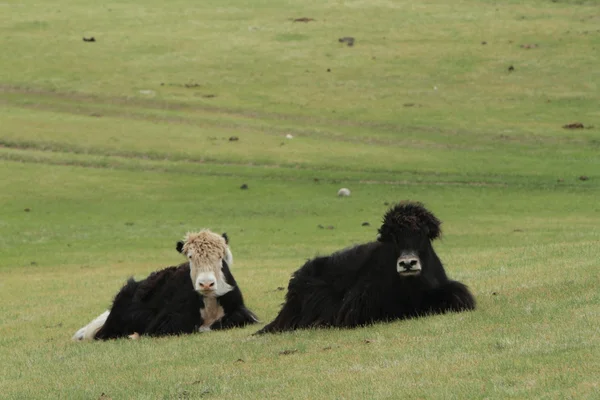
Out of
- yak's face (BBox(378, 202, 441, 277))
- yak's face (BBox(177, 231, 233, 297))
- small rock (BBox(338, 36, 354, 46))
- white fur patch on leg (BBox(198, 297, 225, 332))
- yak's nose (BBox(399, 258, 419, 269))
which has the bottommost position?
white fur patch on leg (BBox(198, 297, 225, 332))

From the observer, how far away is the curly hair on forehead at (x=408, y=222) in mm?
11209

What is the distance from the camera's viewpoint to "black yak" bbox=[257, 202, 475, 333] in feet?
36.2

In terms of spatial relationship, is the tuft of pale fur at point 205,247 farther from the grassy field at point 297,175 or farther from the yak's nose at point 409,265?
the yak's nose at point 409,265

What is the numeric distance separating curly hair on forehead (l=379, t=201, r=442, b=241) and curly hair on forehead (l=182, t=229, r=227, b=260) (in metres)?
2.65

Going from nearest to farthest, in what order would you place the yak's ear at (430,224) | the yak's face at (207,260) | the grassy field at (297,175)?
the grassy field at (297,175) → the yak's ear at (430,224) → the yak's face at (207,260)

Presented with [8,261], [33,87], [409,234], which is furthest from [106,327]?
[33,87]

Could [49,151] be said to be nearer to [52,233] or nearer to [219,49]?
[52,233]

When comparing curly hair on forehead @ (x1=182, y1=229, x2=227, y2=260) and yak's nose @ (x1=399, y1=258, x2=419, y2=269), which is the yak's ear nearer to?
yak's nose @ (x1=399, y1=258, x2=419, y2=269)

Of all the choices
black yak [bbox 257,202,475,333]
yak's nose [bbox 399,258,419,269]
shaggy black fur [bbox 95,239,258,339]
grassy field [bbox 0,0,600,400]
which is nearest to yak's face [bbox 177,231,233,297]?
shaggy black fur [bbox 95,239,258,339]

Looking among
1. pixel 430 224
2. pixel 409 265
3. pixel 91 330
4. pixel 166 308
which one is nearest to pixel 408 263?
pixel 409 265

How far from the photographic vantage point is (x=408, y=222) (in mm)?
11211

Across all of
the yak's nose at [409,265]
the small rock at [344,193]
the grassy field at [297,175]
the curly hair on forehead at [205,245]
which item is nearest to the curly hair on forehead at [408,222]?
the yak's nose at [409,265]

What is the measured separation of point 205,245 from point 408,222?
306 cm

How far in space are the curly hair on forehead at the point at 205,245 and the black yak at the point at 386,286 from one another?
169 cm
